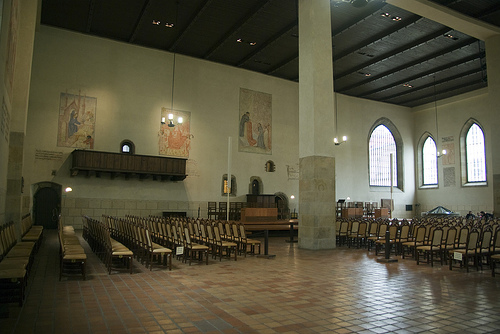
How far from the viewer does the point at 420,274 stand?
7.14m

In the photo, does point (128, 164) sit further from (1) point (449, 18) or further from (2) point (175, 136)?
(1) point (449, 18)

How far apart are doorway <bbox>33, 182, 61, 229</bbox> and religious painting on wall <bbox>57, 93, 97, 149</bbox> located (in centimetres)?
205

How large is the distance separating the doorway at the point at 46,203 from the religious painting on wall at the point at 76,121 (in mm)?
2045

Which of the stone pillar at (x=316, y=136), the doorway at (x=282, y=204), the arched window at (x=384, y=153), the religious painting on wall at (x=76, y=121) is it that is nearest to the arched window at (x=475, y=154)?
the arched window at (x=384, y=153)

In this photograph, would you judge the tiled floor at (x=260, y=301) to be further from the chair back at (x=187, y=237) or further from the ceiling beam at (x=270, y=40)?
the ceiling beam at (x=270, y=40)

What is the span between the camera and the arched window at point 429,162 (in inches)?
1091

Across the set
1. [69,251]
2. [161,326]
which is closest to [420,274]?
[161,326]

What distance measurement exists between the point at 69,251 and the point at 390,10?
15.4m

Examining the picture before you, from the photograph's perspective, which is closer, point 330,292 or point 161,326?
point 161,326

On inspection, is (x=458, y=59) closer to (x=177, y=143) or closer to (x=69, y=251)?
(x=177, y=143)

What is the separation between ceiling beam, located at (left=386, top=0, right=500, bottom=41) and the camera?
13.7 meters

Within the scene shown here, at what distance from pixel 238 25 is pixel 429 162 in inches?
768

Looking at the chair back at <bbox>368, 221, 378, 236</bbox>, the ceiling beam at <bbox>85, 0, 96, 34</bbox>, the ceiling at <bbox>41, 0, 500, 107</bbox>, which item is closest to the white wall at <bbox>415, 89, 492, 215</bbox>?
the ceiling at <bbox>41, 0, 500, 107</bbox>

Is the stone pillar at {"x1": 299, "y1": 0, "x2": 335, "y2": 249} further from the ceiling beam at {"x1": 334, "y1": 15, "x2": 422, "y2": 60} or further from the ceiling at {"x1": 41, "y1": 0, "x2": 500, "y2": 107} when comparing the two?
the ceiling beam at {"x1": 334, "y1": 15, "x2": 422, "y2": 60}
